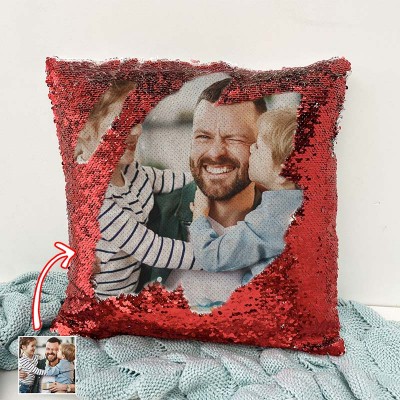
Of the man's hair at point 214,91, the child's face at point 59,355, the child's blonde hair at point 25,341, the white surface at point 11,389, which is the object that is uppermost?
the man's hair at point 214,91

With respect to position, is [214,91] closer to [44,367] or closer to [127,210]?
[127,210]

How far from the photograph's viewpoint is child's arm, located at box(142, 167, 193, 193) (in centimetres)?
72

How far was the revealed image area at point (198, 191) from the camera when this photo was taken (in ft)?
2.33

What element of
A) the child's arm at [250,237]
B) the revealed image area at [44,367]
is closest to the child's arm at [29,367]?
the revealed image area at [44,367]

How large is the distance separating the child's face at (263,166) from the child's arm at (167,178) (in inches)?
3.2

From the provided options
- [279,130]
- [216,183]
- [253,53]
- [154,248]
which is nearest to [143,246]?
[154,248]

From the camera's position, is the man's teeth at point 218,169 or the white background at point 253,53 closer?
the man's teeth at point 218,169

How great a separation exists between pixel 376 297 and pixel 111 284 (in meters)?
0.47

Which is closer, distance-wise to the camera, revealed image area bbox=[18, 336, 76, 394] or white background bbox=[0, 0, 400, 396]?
revealed image area bbox=[18, 336, 76, 394]

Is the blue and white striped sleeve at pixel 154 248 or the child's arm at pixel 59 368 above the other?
the blue and white striped sleeve at pixel 154 248

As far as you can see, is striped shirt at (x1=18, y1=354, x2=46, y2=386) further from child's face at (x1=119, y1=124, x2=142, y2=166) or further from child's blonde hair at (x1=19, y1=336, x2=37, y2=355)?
child's face at (x1=119, y1=124, x2=142, y2=166)

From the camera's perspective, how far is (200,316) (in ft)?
2.43

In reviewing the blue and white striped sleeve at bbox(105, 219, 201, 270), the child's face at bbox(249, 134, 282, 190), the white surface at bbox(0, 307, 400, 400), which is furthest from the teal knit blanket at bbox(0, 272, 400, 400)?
the child's face at bbox(249, 134, 282, 190)

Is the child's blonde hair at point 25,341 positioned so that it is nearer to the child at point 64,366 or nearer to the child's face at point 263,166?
the child at point 64,366
